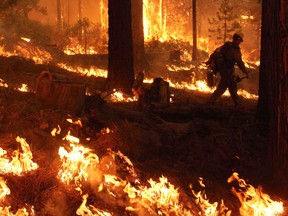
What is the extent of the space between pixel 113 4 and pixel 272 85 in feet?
21.1

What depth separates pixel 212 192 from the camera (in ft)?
16.8

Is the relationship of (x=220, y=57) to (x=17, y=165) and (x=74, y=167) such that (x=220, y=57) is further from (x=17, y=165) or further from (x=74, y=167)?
(x=17, y=165)

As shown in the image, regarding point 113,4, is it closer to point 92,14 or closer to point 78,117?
point 78,117

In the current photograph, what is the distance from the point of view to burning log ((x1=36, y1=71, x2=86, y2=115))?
6973mm

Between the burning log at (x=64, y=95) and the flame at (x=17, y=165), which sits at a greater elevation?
the burning log at (x=64, y=95)

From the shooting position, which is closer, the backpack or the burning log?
the burning log

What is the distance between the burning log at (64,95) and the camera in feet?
22.9

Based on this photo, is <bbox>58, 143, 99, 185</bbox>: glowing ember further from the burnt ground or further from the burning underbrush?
the burnt ground

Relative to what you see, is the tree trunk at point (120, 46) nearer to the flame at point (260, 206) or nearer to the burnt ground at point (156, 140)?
the burnt ground at point (156, 140)

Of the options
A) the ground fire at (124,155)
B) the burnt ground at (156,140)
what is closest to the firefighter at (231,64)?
the ground fire at (124,155)

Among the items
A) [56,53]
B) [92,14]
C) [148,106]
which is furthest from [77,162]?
[92,14]

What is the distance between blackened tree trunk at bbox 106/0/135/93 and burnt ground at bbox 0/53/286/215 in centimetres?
237

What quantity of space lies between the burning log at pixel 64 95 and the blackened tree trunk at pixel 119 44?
10.2 feet

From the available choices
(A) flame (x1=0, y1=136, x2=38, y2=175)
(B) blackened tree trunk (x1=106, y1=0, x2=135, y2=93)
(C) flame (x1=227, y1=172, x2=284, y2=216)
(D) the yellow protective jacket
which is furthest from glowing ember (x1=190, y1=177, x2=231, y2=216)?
(B) blackened tree trunk (x1=106, y1=0, x2=135, y2=93)
